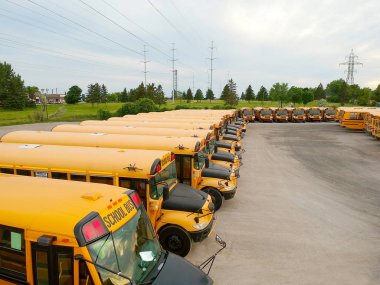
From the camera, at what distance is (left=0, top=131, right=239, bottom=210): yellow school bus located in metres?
9.75

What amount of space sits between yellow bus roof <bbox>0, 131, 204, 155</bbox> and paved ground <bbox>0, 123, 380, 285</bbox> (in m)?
2.67

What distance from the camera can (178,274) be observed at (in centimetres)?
449

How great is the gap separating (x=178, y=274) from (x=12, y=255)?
2234mm

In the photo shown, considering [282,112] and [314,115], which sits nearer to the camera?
[282,112]

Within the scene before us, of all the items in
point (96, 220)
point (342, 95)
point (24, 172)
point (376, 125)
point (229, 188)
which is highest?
point (342, 95)

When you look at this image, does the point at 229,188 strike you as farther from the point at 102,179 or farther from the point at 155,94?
the point at 155,94

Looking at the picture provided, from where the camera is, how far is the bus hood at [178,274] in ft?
14.1

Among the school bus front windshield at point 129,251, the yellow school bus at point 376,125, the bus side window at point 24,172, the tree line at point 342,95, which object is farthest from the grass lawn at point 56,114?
the school bus front windshield at point 129,251

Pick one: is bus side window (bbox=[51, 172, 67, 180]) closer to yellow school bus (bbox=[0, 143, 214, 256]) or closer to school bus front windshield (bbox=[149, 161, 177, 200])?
yellow school bus (bbox=[0, 143, 214, 256])

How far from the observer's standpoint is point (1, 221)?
4.06 m

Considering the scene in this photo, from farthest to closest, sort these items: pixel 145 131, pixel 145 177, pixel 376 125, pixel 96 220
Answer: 1. pixel 376 125
2. pixel 145 131
3. pixel 145 177
4. pixel 96 220

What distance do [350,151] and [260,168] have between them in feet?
31.1

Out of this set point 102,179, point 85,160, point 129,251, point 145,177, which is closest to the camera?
point 129,251

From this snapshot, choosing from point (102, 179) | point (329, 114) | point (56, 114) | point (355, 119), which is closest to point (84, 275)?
point (102, 179)
